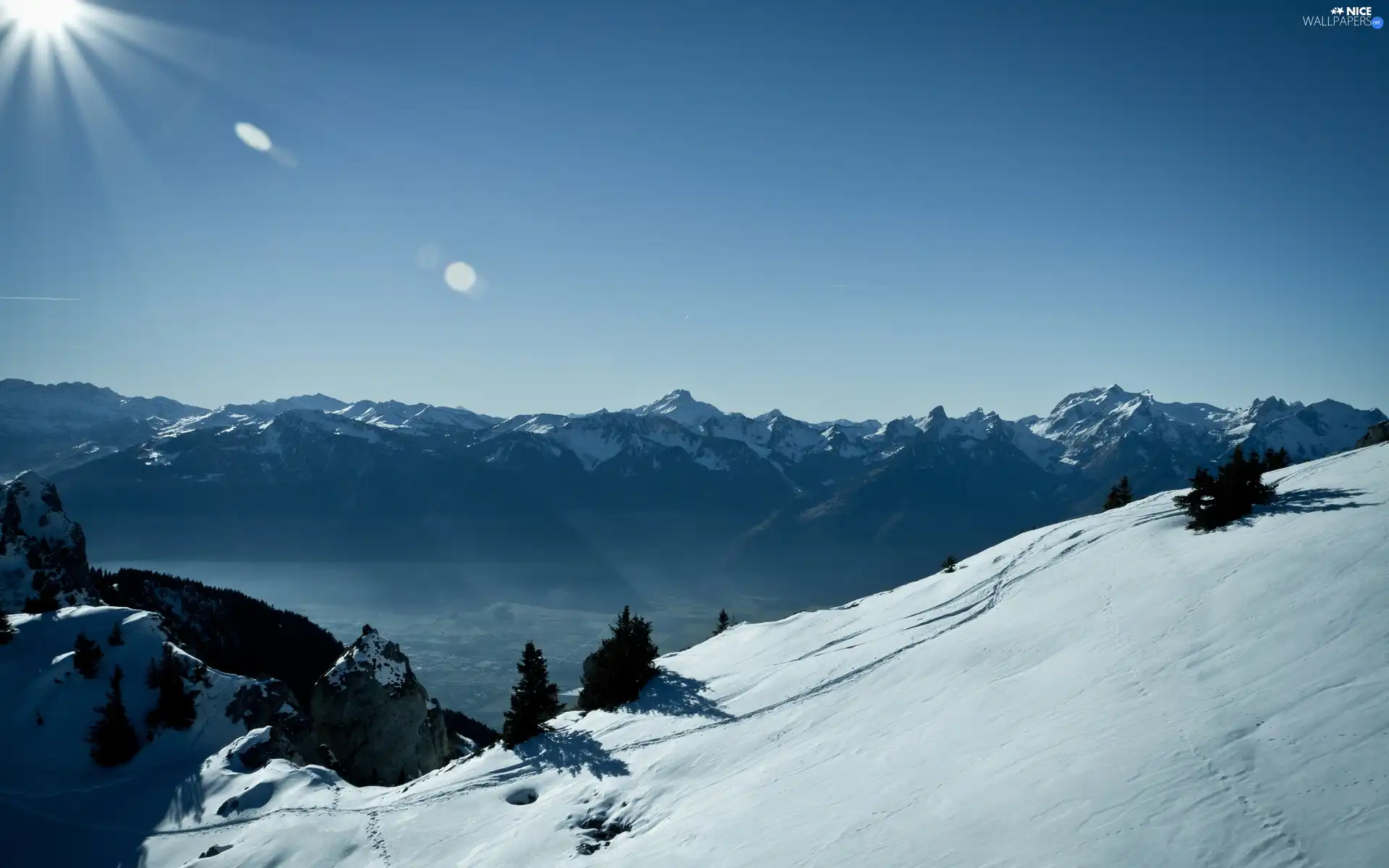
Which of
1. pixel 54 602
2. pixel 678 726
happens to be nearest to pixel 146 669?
pixel 54 602

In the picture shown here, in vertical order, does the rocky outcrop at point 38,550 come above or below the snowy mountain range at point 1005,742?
above

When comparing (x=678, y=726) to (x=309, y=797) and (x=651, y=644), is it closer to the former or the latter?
(x=651, y=644)

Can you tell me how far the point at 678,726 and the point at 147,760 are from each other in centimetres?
4001

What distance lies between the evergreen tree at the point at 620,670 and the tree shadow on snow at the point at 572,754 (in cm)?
293

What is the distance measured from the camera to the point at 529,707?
29.2m

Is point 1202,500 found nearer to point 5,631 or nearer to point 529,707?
point 529,707

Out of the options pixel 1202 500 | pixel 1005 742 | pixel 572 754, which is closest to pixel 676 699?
pixel 572 754

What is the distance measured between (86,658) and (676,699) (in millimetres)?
48688

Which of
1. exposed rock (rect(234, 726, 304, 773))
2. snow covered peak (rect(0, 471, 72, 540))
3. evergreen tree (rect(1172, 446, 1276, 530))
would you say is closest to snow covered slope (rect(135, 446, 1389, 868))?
evergreen tree (rect(1172, 446, 1276, 530))

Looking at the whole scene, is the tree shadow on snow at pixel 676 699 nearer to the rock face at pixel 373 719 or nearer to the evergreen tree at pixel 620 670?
the evergreen tree at pixel 620 670

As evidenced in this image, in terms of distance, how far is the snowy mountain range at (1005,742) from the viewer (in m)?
9.62

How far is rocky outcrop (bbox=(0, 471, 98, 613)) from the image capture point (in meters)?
65.2

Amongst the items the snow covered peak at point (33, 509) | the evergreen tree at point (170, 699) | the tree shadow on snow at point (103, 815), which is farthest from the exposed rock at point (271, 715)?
the snow covered peak at point (33, 509)

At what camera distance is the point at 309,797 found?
96.2 ft
